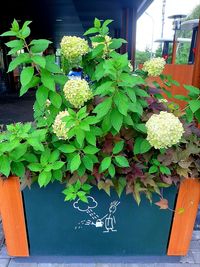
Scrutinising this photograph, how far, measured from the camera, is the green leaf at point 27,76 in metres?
1.08

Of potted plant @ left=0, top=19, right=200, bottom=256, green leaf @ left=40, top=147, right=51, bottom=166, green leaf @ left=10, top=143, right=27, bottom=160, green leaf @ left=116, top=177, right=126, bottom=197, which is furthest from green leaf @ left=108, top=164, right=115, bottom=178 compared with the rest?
green leaf @ left=10, top=143, right=27, bottom=160

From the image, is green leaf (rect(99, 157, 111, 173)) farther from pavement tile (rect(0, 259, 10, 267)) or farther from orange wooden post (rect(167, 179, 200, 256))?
pavement tile (rect(0, 259, 10, 267))

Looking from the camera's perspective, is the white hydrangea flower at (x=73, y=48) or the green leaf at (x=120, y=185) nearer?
the white hydrangea flower at (x=73, y=48)

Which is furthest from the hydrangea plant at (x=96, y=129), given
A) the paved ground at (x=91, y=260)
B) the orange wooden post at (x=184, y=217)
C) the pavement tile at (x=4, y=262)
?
the pavement tile at (x=4, y=262)

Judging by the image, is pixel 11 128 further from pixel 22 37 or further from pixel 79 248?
pixel 79 248

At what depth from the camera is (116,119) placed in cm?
116

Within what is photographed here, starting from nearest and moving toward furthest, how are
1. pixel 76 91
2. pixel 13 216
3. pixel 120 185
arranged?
pixel 76 91 < pixel 120 185 < pixel 13 216

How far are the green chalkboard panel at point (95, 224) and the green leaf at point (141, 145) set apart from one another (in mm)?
328

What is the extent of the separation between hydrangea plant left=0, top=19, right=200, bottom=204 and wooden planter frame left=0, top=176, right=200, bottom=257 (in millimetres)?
146

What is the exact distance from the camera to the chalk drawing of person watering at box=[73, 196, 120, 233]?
1504 mm

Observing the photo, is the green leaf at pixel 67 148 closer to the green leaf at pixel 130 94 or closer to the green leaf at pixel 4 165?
the green leaf at pixel 4 165

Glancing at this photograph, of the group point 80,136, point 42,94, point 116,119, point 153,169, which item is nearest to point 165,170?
point 153,169

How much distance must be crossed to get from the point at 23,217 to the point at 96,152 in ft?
2.27

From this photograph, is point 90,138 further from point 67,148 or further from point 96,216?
point 96,216
